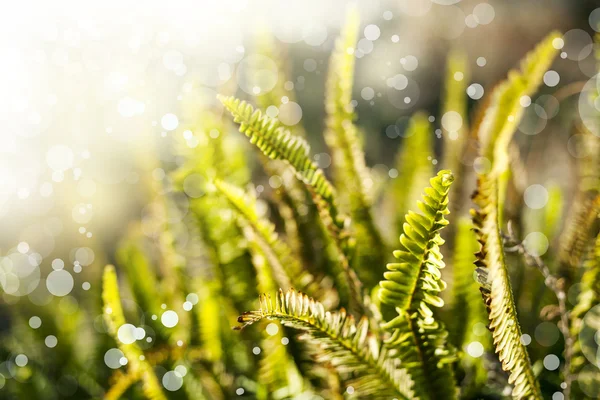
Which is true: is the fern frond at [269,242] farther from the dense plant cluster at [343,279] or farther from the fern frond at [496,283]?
the fern frond at [496,283]

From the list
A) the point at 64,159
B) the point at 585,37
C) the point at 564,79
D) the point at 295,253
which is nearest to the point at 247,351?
the point at 295,253

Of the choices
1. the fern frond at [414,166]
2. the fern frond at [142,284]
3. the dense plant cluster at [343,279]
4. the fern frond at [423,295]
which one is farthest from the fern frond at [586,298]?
the fern frond at [142,284]

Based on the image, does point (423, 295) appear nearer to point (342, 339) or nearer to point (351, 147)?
point (342, 339)

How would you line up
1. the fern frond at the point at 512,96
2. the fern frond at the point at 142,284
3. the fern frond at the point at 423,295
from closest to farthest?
1. the fern frond at the point at 423,295
2. the fern frond at the point at 512,96
3. the fern frond at the point at 142,284

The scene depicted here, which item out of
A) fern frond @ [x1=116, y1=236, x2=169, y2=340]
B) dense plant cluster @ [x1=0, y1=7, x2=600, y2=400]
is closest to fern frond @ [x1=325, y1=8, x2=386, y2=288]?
dense plant cluster @ [x1=0, y1=7, x2=600, y2=400]

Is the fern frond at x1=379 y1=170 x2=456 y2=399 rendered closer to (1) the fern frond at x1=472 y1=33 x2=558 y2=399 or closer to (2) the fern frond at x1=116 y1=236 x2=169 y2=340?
(1) the fern frond at x1=472 y1=33 x2=558 y2=399

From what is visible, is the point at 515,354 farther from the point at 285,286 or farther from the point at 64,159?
the point at 64,159
